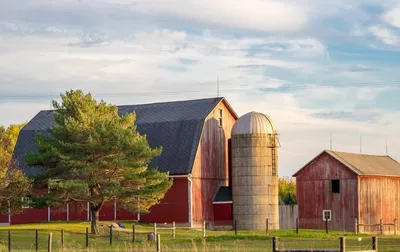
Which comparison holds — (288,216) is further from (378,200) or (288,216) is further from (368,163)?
(378,200)

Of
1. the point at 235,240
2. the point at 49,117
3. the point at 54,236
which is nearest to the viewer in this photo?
the point at 235,240

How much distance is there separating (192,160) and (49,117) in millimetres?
15263

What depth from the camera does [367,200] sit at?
65.9 meters

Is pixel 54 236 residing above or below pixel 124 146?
below

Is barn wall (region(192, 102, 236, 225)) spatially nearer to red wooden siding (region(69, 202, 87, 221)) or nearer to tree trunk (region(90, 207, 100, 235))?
red wooden siding (region(69, 202, 87, 221))

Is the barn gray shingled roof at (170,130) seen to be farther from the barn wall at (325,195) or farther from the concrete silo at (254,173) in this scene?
the barn wall at (325,195)

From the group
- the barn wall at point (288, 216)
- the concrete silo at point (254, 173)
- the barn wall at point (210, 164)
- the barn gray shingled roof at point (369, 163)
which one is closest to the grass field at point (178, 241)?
the barn wall at point (210, 164)

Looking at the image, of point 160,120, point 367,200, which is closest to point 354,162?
point 367,200

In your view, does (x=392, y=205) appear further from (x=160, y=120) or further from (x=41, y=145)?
(x=41, y=145)

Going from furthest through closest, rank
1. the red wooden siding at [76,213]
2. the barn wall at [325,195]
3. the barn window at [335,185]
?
the barn window at [335,185]
the barn wall at [325,195]
the red wooden siding at [76,213]

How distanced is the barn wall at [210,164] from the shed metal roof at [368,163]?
19.7ft

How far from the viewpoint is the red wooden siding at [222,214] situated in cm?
6625

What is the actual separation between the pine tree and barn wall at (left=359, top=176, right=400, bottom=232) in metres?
17.7

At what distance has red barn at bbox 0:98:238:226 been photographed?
63656 mm
